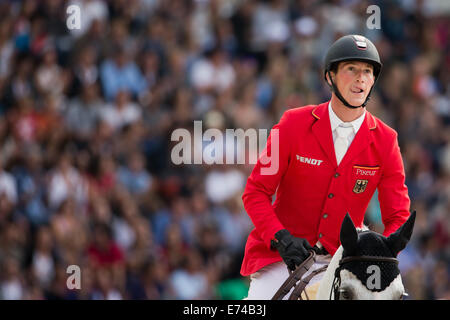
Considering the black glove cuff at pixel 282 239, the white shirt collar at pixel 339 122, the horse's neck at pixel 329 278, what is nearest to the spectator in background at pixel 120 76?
the white shirt collar at pixel 339 122

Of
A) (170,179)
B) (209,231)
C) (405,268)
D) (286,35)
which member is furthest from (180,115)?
(405,268)

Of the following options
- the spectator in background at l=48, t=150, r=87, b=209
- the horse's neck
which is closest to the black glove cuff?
the horse's neck

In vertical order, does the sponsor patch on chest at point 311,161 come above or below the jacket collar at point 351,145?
below

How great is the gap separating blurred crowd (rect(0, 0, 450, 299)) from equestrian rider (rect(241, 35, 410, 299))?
15.5 feet

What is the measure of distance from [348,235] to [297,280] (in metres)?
0.69

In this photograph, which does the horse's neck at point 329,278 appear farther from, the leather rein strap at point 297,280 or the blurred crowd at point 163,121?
the blurred crowd at point 163,121

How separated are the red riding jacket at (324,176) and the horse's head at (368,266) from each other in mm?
744

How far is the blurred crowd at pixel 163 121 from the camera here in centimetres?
1011

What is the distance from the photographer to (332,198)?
16.5 ft

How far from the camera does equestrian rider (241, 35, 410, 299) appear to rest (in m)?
4.93

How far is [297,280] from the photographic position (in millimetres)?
4727

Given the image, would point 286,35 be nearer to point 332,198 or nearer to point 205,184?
point 205,184

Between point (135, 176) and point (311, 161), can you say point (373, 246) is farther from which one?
point (135, 176)

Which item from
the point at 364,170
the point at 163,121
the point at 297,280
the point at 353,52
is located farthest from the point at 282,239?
the point at 163,121
